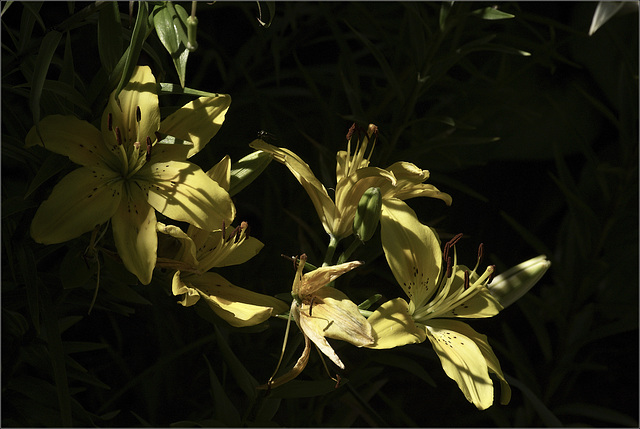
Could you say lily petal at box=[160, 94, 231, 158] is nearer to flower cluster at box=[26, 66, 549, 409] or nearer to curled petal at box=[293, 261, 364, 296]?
flower cluster at box=[26, 66, 549, 409]

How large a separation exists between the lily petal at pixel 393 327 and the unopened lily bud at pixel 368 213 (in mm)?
53

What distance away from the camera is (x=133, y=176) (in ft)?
1.59

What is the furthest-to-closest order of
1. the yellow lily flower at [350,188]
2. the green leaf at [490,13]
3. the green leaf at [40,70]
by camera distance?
the green leaf at [490,13], the yellow lily flower at [350,188], the green leaf at [40,70]

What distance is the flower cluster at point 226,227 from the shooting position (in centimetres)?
44

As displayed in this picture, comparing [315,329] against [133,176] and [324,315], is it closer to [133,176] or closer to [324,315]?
[324,315]

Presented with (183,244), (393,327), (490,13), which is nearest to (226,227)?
(183,244)

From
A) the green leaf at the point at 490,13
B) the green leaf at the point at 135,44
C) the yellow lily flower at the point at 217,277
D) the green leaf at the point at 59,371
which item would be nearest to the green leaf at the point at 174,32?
the green leaf at the point at 135,44

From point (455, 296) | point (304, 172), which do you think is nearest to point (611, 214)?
point (455, 296)

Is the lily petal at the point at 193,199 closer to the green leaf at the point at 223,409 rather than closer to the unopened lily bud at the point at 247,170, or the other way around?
the unopened lily bud at the point at 247,170

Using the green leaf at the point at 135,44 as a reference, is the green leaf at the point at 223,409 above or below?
below

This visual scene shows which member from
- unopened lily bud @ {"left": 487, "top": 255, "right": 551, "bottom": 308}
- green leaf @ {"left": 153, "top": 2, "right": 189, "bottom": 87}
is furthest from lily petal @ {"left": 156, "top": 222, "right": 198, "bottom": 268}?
unopened lily bud @ {"left": 487, "top": 255, "right": 551, "bottom": 308}

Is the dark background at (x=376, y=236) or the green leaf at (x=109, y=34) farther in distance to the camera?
the dark background at (x=376, y=236)

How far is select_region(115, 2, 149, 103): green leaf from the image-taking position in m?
0.42

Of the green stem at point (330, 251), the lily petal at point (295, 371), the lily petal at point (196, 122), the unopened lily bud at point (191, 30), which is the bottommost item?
the lily petal at point (295, 371)
